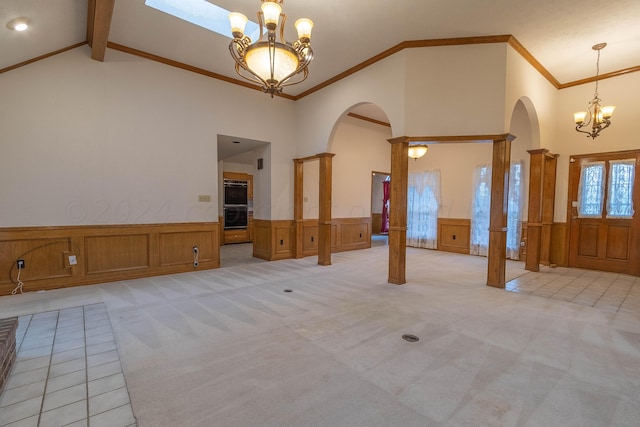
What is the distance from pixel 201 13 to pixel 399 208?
12.8 feet

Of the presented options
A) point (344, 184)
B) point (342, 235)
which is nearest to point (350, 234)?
point (342, 235)

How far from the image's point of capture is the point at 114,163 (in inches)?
171

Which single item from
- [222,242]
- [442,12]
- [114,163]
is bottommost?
[222,242]

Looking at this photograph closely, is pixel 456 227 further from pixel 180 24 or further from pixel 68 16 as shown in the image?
pixel 68 16

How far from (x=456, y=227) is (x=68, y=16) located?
321 inches

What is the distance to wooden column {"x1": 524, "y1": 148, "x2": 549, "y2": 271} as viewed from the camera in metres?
5.12

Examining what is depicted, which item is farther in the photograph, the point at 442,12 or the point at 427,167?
the point at 427,167

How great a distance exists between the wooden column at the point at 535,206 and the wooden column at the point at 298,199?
14.8 ft

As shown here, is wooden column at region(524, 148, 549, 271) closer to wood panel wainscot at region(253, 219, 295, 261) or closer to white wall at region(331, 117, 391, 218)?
white wall at region(331, 117, 391, 218)

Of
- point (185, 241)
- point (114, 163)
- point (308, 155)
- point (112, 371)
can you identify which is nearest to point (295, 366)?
point (112, 371)

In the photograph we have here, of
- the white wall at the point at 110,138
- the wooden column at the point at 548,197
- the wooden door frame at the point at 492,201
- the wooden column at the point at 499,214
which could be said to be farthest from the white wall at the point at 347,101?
the wooden column at the point at 548,197

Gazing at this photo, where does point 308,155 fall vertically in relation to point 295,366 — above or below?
above

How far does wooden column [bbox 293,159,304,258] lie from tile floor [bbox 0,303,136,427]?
12.9 ft

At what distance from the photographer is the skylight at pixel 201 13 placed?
11.7 ft
